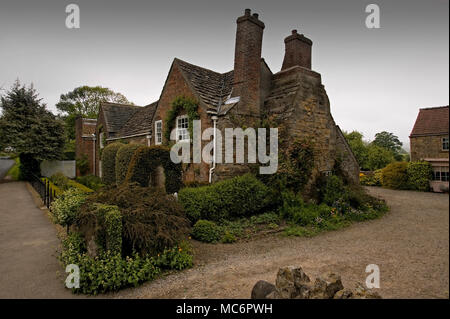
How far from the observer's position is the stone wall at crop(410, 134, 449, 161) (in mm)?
1439

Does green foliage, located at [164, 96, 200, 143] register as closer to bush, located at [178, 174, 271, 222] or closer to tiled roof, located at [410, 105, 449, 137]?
bush, located at [178, 174, 271, 222]

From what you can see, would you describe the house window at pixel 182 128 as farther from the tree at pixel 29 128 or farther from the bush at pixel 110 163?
the tree at pixel 29 128

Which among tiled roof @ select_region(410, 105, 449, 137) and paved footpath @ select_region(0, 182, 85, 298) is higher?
tiled roof @ select_region(410, 105, 449, 137)

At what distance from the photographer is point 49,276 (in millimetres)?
5355

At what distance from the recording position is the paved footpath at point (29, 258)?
4.80 metres

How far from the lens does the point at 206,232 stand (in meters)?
8.38

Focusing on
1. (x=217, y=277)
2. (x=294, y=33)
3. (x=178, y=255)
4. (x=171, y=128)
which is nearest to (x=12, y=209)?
(x=171, y=128)

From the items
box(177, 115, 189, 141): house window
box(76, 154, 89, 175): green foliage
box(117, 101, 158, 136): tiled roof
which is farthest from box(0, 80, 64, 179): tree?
box(177, 115, 189, 141): house window

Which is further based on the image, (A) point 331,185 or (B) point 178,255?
(A) point 331,185

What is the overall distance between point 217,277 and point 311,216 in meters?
5.91

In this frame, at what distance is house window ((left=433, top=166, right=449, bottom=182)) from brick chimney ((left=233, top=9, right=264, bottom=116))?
1043 cm

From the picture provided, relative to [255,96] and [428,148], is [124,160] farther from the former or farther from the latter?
[428,148]

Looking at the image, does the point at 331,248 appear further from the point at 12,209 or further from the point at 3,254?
the point at 12,209

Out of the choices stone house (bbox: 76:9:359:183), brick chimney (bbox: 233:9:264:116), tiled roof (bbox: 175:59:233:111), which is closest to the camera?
stone house (bbox: 76:9:359:183)
